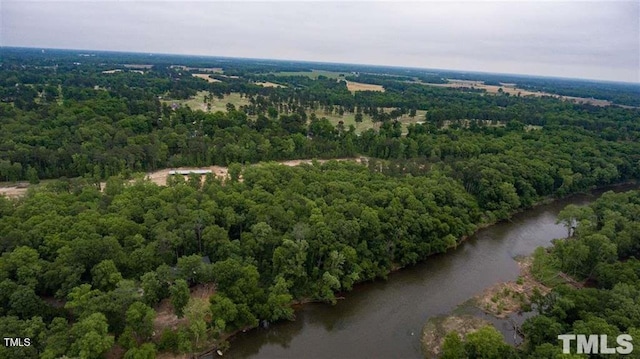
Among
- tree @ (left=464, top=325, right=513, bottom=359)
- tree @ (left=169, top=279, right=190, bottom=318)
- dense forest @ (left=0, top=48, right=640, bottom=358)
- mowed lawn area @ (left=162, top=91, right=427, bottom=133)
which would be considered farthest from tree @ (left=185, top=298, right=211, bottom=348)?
mowed lawn area @ (left=162, top=91, right=427, bottom=133)

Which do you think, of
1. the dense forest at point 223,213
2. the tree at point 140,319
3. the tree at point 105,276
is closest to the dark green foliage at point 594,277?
the dense forest at point 223,213

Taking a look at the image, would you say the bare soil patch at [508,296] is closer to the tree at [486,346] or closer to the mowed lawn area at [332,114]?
the tree at [486,346]

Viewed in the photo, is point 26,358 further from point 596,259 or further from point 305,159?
point 305,159

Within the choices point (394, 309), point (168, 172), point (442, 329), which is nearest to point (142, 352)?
point (394, 309)

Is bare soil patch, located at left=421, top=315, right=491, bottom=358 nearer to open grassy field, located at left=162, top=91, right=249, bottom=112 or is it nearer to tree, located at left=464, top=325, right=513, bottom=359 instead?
tree, located at left=464, top=325, right=513, bottom=359

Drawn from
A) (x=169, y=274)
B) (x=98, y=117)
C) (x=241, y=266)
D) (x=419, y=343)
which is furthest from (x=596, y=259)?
(x=98, y=117)

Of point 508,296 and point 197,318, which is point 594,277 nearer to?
point 508,296

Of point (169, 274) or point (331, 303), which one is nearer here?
point (169, 274)
